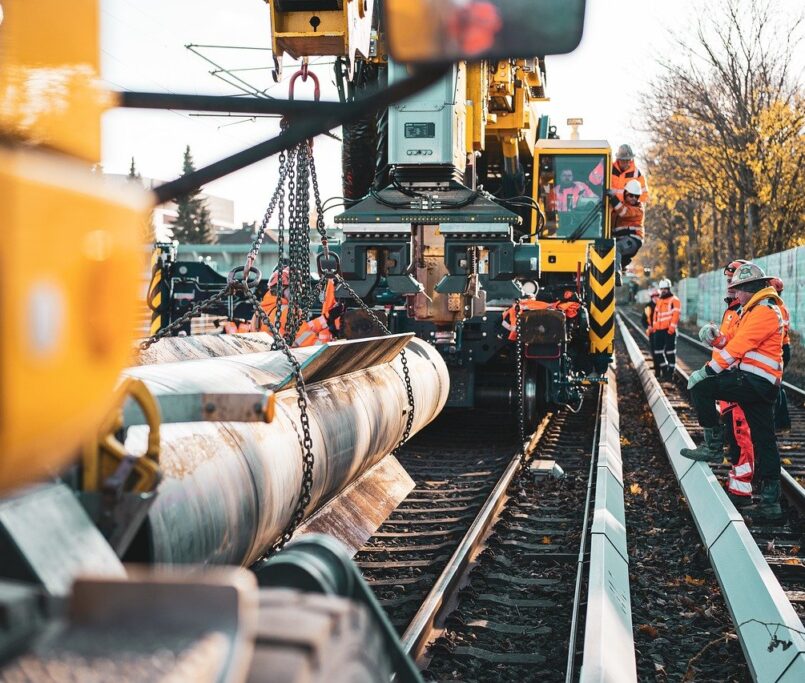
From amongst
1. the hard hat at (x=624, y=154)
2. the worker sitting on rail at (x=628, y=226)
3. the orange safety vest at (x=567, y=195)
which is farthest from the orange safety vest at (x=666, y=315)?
the orange safety vest at (x=567, y=195)

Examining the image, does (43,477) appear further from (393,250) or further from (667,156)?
(667,156)

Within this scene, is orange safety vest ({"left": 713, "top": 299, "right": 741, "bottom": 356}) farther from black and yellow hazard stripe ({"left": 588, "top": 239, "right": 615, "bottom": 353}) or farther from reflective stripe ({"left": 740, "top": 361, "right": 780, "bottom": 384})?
black and yellow hazard stripe ({"left": 588, "top": 239, "right": 615, "bottom": 353})

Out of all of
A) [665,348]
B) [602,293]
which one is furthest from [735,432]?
[665,348]

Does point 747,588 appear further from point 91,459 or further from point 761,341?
point 91,459

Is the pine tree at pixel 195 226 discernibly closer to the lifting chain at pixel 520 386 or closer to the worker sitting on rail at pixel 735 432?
the lifting chain at pixel 520 386

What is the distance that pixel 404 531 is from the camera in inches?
292

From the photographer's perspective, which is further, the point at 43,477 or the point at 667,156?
the point at 667,156

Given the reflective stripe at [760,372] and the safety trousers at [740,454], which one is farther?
the safety trousers at [740,454]

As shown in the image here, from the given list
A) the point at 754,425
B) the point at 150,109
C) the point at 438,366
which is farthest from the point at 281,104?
the point at 754,425

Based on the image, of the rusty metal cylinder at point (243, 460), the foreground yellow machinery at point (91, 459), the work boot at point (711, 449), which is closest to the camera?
the foreground yellow machinery at point (91, 459)

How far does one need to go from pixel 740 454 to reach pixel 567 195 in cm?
607

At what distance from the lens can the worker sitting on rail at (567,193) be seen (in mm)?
13781

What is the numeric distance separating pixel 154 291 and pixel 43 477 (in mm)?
12470

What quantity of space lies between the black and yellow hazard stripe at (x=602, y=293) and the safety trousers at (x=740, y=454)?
433cm
